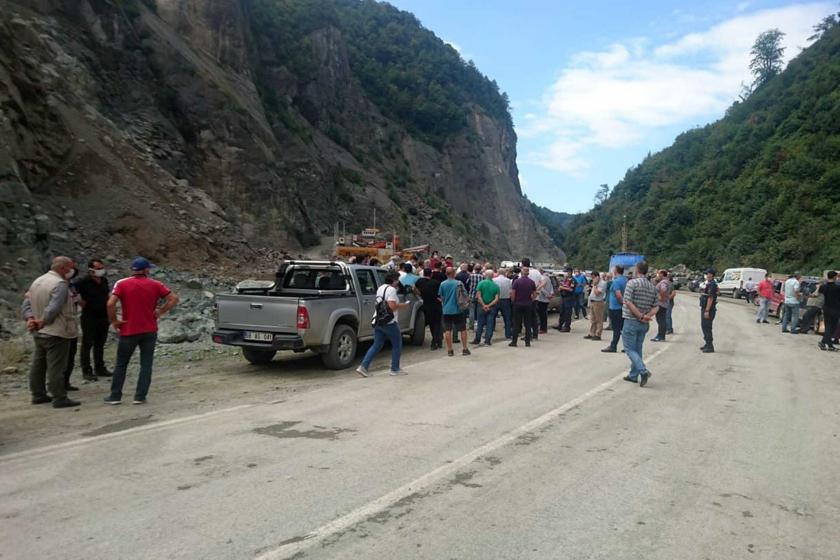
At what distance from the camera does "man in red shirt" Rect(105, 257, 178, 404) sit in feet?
24.4

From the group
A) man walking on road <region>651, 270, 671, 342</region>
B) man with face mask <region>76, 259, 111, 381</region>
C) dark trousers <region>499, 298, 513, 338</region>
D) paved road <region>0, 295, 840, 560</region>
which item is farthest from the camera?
man walking on road <region>651, 270, 671, 342</region>

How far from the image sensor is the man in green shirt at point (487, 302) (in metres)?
13.6

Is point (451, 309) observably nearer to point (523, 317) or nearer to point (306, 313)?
point (523, 317)

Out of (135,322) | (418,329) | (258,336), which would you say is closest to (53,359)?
(135,322)

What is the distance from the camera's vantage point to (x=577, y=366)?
36.0 feet

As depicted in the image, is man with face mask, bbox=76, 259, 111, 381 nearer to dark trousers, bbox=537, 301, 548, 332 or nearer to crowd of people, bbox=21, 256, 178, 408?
crowd of people, bbox=21, 256, 178, 408

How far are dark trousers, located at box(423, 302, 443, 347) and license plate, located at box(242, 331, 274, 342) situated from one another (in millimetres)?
4190

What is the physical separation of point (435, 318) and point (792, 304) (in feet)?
39.9

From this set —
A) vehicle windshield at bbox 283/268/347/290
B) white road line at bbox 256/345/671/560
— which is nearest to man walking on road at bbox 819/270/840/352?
white road line at bbox 256/345/671/560

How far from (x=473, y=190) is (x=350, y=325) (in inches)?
3460

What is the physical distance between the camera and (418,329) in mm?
13445

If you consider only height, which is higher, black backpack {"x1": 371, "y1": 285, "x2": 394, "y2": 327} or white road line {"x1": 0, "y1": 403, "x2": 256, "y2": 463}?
black backpack {"x1": 371, "y1": 285, "x2": 394, "y2": 327}

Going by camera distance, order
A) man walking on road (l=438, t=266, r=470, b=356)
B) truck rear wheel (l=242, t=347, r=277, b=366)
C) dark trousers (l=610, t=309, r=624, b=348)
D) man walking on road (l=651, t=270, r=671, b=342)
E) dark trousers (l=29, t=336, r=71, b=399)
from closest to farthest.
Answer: dark trousers (l=29, t=336, r=71, b=399)
truck rear wheel (l=242, t=347, r=277, b=366)
man walking on road (l=438, t=266, r=470, b=356)
dark trousers (l=610, t=309, r=624, b=348)
man walking on road (l=651, t=270, r=671, b=342)

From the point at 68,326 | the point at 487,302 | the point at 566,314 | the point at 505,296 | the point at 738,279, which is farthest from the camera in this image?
the point at 738,279
